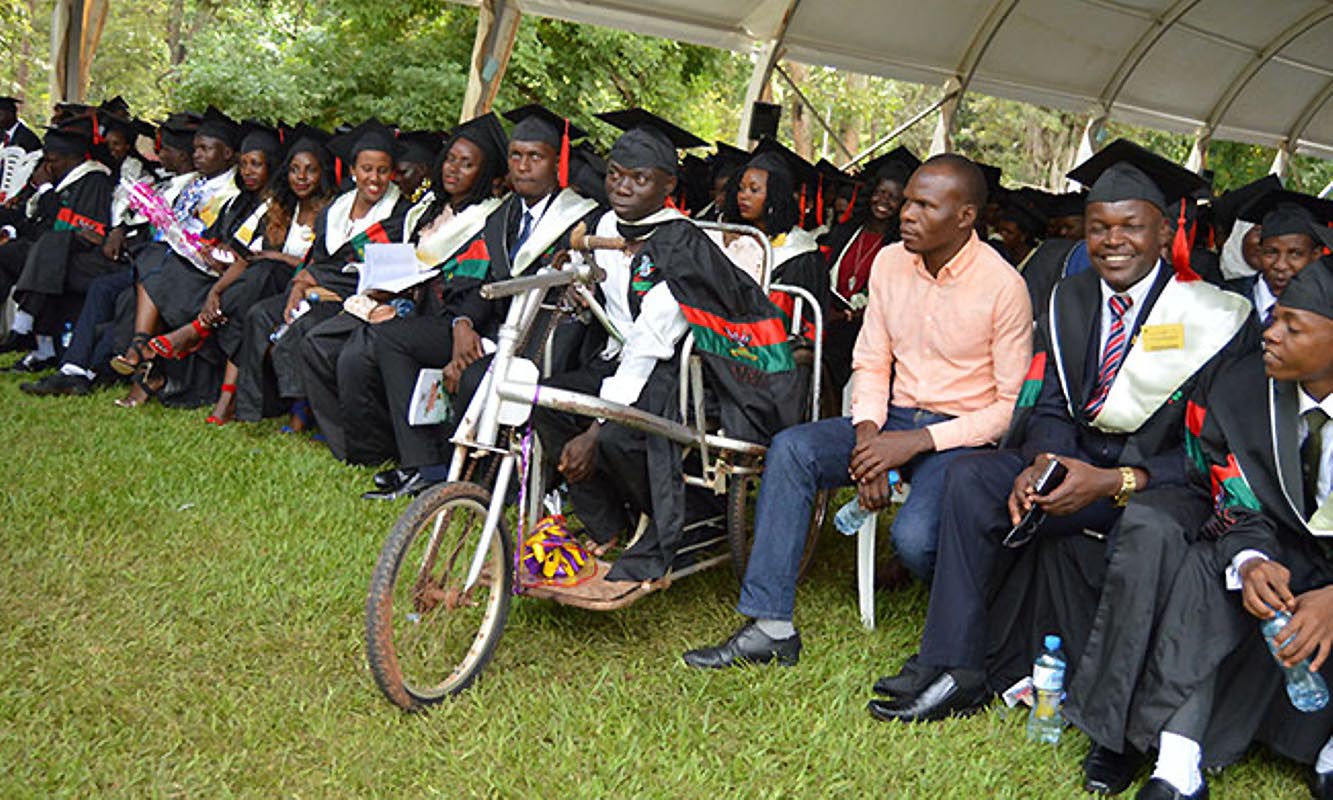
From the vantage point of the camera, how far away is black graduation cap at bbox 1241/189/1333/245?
4.45 metres

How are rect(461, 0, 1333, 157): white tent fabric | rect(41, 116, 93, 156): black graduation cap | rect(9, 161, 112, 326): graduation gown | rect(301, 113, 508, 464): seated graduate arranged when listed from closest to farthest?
rect(301, 113, 508, 464): seated graduate, rect(9, 161, 112, 326): graduation gown, rect(41, 116, 93, 156): black graduation cap, rect(461, 0, 1333, 157): white tent fabric

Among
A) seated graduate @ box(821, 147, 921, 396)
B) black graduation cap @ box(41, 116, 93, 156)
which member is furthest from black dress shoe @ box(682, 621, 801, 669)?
black graduation cap @ box(41, 116, 93, 156)

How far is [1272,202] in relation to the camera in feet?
15.2

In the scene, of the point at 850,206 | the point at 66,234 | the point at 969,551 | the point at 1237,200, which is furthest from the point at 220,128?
the point at 1237,200

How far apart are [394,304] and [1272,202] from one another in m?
4.10

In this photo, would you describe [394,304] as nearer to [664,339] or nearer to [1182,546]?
[664,339]

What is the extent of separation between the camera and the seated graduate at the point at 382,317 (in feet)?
18.5

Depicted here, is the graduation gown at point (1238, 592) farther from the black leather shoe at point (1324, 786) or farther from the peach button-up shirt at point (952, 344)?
the peach button-up shirt at point (952, 344)

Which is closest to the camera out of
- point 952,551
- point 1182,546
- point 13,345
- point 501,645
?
point 1182,546

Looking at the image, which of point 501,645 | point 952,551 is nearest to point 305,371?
point 501,645

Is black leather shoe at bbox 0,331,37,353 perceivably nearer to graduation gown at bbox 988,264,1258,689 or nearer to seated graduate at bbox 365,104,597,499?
seated graduate at bbox 365,104,597,499

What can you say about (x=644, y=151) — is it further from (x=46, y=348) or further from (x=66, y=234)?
(x=46, y=348)

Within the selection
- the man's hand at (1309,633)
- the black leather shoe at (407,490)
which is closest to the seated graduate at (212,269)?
the black leather shoe at (407,490)

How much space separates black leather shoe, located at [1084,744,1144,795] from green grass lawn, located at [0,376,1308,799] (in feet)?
0.17
